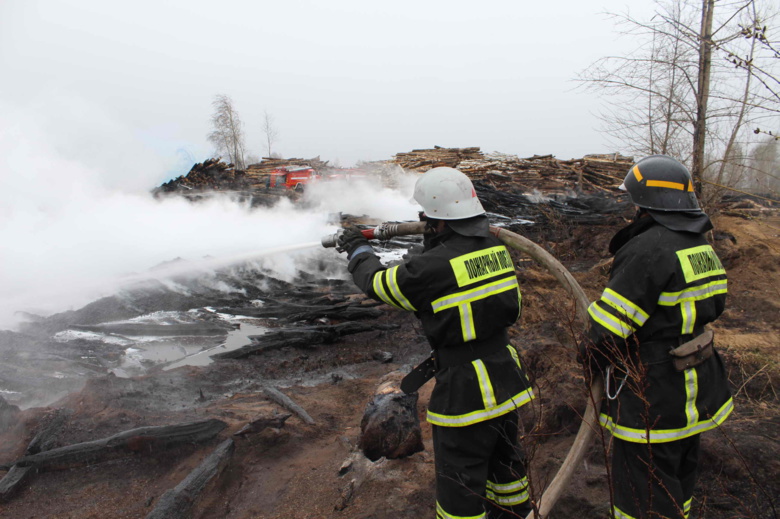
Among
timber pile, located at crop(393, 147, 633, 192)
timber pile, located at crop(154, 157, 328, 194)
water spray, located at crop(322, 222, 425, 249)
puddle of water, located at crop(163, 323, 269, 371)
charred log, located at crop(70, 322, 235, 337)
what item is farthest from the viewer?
timber pile, located at crop(154, 157, 328, 194)

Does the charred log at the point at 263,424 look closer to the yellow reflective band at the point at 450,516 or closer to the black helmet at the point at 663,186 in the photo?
the yellow reflective band at the point at 450,516

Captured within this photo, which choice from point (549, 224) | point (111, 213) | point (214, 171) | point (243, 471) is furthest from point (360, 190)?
Result: point (243, 471)

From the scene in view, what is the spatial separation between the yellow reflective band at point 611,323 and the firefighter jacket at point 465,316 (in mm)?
400

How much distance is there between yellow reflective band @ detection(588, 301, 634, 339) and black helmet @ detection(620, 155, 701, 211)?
22.1 inches

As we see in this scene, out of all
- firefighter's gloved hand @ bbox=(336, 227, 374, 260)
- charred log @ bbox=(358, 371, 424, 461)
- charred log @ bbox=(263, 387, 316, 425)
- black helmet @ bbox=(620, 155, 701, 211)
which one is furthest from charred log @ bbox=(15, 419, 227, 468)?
black helmet @ bbox=(620, 155, 701, 211)

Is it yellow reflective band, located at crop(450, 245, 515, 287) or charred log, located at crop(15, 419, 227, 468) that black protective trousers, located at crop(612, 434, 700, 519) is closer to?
yellow reflective band, located at crop(450, 245, 515, 287)

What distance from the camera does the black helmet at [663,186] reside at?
222 cm

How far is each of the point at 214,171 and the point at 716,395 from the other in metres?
19.1

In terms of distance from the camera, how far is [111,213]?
31.2 feet

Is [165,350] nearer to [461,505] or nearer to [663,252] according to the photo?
[461,505]

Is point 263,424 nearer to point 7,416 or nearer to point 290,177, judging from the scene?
point 7,416

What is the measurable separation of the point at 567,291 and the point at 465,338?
83 centimetres

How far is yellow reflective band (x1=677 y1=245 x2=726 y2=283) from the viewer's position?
2.06 m

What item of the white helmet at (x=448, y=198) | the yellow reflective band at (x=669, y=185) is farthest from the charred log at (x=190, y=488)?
the yellow reflective band at (x=669, y=185)
